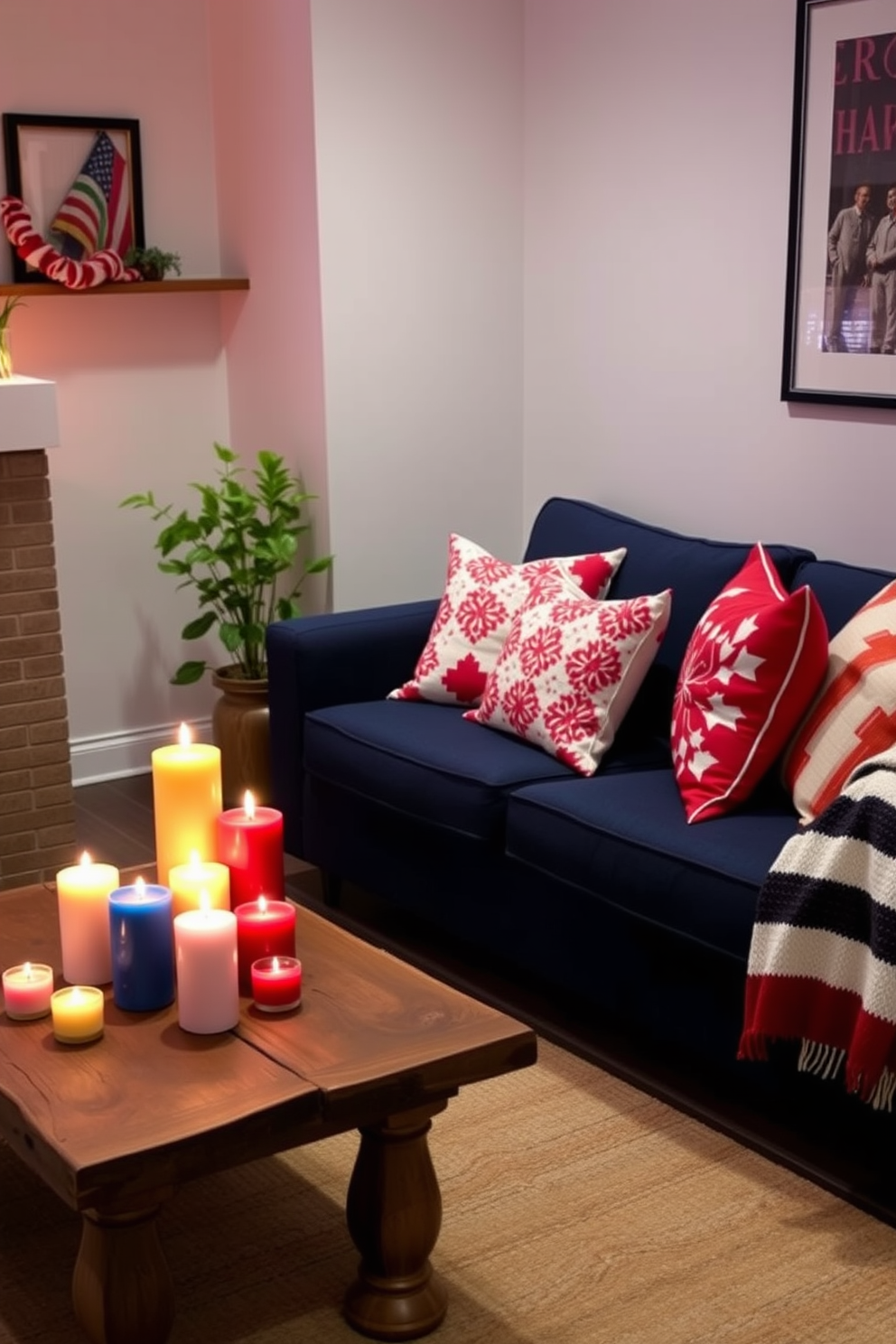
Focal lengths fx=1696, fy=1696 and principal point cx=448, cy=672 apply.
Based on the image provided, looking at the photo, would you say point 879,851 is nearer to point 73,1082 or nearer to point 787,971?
point 787,971

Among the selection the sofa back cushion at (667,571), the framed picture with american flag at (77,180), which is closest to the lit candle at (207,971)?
the sofa back cushion at (667,571)

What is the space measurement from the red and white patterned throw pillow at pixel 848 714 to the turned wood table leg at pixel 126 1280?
128 cm

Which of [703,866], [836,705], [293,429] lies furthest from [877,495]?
[293,429]

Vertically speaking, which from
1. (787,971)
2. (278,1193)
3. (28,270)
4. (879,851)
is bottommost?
(278,1193)

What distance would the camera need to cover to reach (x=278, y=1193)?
98.5 inches

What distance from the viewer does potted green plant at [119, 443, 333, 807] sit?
4.11m

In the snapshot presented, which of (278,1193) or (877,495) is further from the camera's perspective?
(877,495)

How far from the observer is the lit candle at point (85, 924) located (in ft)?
7.48

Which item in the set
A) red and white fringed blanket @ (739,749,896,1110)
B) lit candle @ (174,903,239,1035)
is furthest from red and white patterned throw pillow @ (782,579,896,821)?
lit candle @ (174,903,239,1035)

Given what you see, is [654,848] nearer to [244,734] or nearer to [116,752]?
[244,734]

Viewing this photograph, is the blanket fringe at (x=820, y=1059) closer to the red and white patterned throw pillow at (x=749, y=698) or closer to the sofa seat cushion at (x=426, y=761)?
the red and white patterned throw pillow at (x=749, y=698)

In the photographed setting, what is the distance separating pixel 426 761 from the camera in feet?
10.5

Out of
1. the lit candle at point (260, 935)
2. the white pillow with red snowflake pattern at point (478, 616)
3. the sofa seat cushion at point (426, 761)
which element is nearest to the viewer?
the lit candle at point (260, 935)

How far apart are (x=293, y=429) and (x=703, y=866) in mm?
2047
